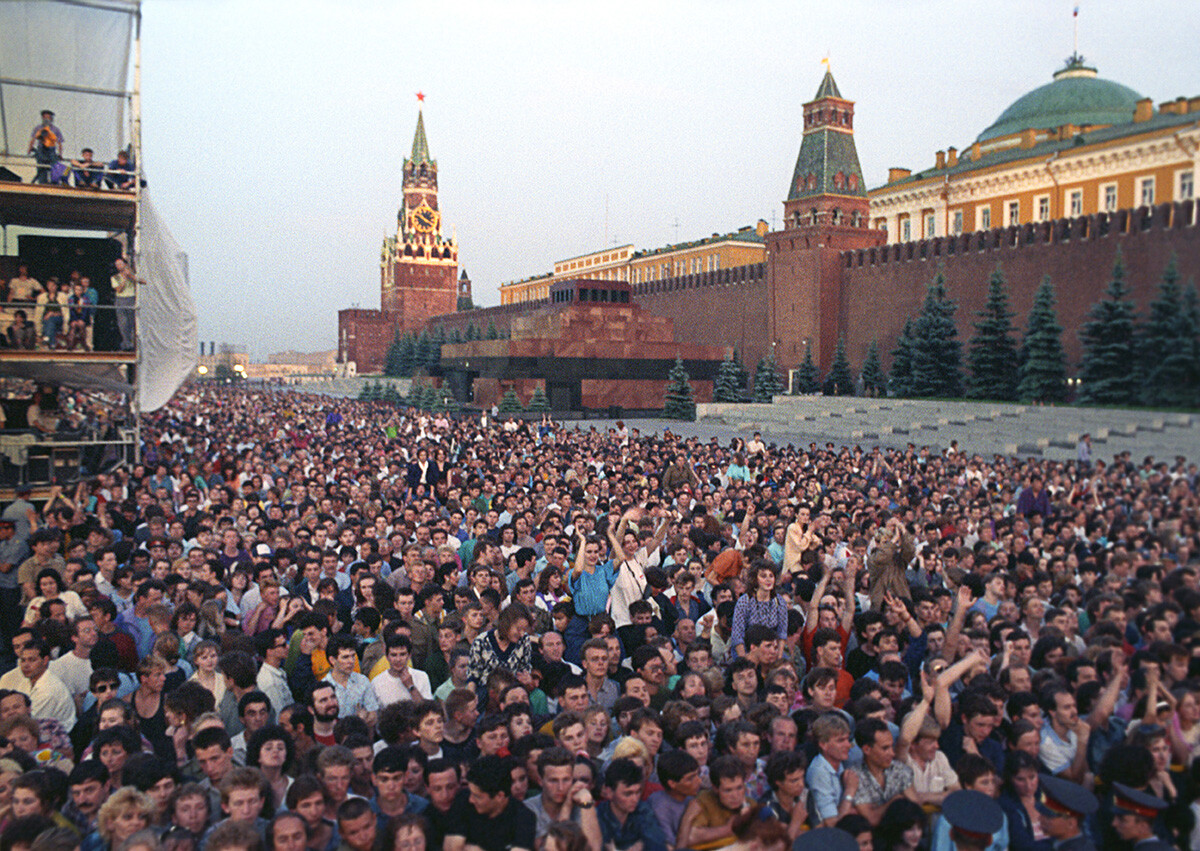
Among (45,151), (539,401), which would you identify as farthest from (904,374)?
(539,401)

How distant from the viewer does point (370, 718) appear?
181 inches

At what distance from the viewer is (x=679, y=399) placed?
124ft

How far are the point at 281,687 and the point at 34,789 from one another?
60.9 inches

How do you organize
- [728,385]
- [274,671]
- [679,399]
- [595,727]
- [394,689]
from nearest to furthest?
[595,727], [394,689], [274,671], [679,399], [728,385]

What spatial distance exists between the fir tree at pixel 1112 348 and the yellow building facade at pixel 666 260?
46.7 m

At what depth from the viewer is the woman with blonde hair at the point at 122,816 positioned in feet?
10.9

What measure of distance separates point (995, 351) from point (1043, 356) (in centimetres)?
59

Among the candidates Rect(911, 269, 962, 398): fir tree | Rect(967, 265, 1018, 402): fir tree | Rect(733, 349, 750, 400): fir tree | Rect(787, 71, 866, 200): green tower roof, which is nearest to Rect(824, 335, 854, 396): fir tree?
Rect(733, 349, 750, 400): fir tree

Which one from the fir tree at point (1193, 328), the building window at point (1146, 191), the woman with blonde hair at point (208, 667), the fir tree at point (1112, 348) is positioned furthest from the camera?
the woman with blonde hair at point (208, 667)

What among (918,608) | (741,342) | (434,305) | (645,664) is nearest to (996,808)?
(645,664)

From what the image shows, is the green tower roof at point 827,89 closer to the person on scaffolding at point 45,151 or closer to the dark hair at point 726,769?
the person on scaffolding at point 45,151

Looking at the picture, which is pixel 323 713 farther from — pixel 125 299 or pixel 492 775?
pixel 125 299

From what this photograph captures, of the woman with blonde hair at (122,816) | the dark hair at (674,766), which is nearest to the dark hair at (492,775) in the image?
the dark hair at (674,766)

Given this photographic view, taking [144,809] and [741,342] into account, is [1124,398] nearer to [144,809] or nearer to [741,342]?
[144,809]
